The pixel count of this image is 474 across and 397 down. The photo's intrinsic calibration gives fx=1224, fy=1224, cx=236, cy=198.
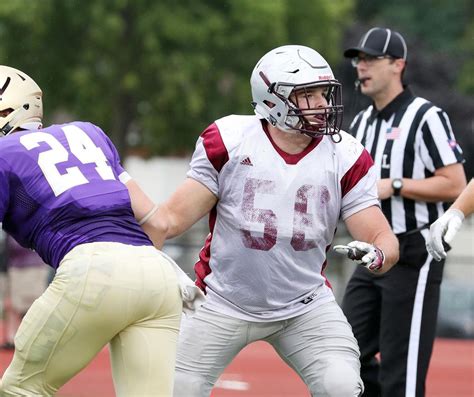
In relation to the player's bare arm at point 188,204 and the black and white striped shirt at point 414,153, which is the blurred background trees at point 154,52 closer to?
the black and white striped shirt at point 414,153

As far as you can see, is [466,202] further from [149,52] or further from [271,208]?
[149,52]

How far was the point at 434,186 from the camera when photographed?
637 centimetres

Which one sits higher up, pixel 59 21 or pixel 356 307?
pixel 356 307

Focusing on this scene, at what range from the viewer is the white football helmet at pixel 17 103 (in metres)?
4.94

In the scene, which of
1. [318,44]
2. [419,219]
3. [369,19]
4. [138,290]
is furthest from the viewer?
[369,19]

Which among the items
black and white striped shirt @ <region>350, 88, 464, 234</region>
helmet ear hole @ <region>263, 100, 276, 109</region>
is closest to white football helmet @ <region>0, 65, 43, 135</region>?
helmet ear hole @ <region>263, 100, 276, 109</region>

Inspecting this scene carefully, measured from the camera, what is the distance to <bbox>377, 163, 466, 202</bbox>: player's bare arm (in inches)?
250

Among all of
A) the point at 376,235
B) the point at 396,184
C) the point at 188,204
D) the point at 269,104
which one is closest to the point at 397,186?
the point at 396,184

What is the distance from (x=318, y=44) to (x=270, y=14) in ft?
6.97

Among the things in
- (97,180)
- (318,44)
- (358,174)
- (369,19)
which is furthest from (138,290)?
(369,19)

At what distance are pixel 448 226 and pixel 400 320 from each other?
1.07 metres

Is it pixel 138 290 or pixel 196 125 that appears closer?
pixel 138 290

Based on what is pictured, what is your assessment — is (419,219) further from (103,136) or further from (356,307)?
(103,136)

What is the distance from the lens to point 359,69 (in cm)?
680
